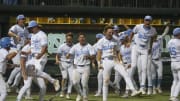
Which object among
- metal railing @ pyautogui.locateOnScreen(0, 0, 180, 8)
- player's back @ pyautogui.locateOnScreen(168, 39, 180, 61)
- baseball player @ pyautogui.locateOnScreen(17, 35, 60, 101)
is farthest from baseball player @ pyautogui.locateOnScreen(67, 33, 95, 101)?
metal railing @ pyautogui.locateOnScreen(0, 0, 180, 8)

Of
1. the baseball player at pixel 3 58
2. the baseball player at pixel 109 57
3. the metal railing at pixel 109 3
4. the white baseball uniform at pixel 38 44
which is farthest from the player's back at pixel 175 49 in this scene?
the metal railing at pixel 109 3

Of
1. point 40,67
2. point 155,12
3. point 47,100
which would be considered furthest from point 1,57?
point 155,12

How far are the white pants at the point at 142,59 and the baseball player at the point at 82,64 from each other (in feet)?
6.87

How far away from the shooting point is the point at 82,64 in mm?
17172

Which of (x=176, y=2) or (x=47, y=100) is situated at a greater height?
(x=176, y=2)

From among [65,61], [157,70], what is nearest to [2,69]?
[65,61]

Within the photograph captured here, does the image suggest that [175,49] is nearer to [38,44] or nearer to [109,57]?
[109,57]

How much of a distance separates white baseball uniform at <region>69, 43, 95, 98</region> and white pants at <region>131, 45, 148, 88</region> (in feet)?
6.81

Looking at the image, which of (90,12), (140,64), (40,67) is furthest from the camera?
(90,12)

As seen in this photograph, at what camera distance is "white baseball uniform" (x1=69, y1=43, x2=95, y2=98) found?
55.7 feet

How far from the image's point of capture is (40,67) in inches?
600

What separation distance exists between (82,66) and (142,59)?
8.45 feet

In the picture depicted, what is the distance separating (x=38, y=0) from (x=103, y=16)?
9.87 ft

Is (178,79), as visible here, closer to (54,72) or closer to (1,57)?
(1,57)
